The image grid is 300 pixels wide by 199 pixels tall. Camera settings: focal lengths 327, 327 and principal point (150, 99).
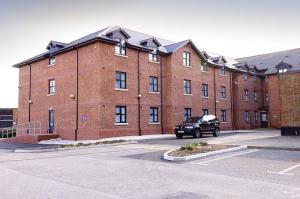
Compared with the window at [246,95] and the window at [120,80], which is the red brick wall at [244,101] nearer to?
the window at [246,95]

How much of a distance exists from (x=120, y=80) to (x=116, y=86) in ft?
2.57

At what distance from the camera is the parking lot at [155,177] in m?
7.21

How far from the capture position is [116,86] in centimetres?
2598

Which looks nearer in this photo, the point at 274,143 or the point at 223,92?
the point at 274,143

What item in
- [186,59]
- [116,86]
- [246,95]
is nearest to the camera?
[116,86]

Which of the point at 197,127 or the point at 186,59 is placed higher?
the point at 186,59

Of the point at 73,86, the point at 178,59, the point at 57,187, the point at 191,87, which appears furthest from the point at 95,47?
the point at 57,187

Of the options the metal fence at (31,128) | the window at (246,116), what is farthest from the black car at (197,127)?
the window at (246,116)

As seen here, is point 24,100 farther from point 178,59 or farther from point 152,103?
point 178,59

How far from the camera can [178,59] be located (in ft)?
101

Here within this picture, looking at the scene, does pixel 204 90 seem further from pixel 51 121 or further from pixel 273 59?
pixel 273 59

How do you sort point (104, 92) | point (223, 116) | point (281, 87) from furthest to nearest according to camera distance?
→ point (223, 116)
point (281, 87)
point (104, 92)

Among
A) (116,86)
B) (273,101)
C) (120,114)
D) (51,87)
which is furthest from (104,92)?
(273,101)

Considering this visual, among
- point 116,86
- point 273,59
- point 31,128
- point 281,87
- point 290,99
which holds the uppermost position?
point 273,59
